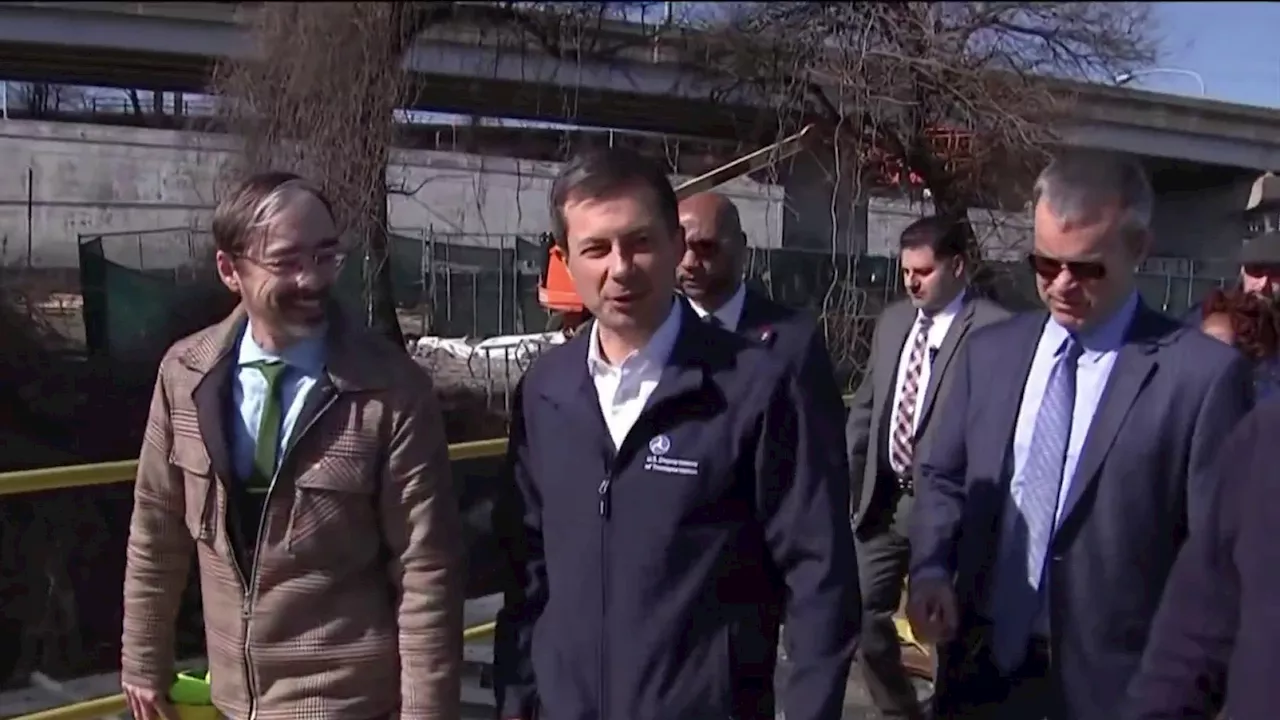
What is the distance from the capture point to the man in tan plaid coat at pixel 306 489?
2451mm

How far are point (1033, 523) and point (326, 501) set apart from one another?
1315mm

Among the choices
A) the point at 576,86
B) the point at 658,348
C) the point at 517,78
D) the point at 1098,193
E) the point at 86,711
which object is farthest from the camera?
the point at 576,86

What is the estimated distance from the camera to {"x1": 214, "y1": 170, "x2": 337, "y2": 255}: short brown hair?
7.93 feet

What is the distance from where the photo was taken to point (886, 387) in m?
5.14

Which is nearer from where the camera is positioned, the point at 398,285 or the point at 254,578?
the point at 254,578

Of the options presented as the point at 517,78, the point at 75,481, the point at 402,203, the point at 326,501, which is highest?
the point at 517,78

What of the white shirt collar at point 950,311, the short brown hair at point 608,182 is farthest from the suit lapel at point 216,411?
the white shirt collar at point 950,311

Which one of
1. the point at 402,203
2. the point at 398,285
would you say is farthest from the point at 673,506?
the point at 398,285

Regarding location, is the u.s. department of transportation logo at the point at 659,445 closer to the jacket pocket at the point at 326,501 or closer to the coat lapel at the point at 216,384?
the jacket pocket at the point at 326,501

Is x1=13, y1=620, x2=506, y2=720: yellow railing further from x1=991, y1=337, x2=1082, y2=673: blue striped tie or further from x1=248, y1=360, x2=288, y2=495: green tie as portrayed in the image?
x1=991, y1=337, x2=1082, y2=673: blue striped tie

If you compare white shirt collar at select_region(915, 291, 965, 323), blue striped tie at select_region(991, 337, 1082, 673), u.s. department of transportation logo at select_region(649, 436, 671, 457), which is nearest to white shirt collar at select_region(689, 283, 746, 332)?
white shirt collar at select_region(915, 291, 965, 323)

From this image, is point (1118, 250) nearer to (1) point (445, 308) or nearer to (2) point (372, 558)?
(2) point (372, 558)

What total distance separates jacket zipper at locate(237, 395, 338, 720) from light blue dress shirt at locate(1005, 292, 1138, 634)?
1.30 metres

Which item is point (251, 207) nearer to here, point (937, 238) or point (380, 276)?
point (937, 238)
